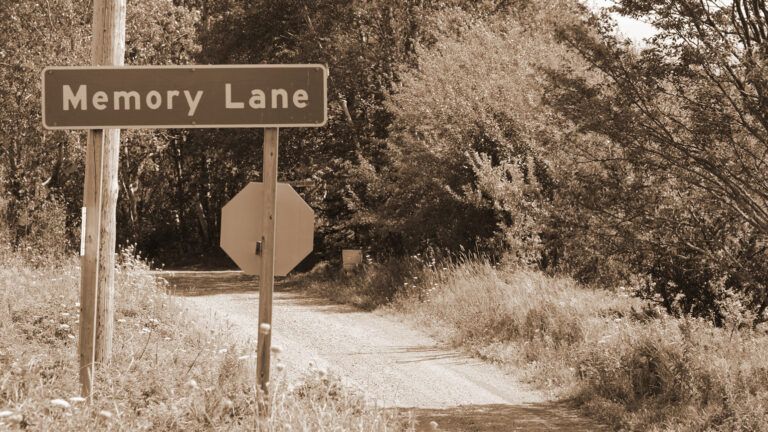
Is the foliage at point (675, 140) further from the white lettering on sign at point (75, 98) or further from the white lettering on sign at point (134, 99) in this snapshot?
the white lettering on sign at point (75, 98)

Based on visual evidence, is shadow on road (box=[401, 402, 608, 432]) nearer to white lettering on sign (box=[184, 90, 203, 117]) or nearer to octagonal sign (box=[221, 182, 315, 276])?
octagonal sign (box=[221, 182, 315, 276])

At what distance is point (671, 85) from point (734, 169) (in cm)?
117

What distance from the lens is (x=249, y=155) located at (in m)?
29.8

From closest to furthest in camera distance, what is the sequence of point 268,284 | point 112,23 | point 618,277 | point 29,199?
point 268,284
point 112,23
point 618,277
point 29,199

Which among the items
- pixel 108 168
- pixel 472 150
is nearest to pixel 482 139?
pixel 472 150

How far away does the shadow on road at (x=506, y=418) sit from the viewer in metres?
8.89

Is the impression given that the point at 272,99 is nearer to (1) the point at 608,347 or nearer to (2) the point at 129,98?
(2) the point at 129,98

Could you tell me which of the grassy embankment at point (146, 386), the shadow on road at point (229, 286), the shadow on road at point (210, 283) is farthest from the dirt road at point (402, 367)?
the shadow on road at point (210, 283)

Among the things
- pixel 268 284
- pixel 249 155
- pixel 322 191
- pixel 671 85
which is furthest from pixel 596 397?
pixel 249 155

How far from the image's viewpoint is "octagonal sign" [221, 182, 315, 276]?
6.57 meters

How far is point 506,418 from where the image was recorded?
9289mm

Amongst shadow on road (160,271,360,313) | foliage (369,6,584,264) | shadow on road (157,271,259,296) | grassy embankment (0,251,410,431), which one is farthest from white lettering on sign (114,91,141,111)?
shadow on road (157,271,259,296)

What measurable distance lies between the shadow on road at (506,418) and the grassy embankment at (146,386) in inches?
45.3

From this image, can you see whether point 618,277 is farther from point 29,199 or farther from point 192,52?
point 192,52
